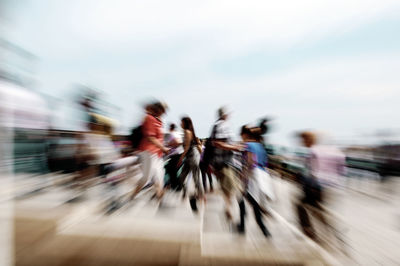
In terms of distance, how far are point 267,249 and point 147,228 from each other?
85 cm

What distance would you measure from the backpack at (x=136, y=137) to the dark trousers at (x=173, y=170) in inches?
37.8

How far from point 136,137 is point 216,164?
4.55 feet

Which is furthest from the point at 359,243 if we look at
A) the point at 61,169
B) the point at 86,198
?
the point at 61,169

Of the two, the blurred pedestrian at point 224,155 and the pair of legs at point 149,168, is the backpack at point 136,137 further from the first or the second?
the blurred pedestrian at point 224,155

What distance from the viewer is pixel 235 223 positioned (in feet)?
16.5

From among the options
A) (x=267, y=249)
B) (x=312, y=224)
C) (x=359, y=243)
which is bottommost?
(x=359, y=243)

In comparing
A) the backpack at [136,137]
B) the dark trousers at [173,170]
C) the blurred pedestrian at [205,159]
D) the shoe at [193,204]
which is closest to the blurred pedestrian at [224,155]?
the blurred pedestrian at [205,159]

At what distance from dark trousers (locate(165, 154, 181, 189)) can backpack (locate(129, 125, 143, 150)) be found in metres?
0.96

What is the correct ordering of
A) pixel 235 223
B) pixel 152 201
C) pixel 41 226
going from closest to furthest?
pixel 41 226 < pixel 235 223 < pixel 152 201

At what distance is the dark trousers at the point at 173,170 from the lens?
624 centimetres

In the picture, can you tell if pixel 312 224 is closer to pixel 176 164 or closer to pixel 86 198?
pixel 176 164

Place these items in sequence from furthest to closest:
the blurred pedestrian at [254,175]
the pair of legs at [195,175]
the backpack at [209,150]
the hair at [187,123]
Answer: the pair of legs at [195,175] → the hair at [187,123] → the backpack at [209,150] → the blurred pedestrian at [254,175]

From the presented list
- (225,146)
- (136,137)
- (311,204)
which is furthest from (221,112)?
(311,204)

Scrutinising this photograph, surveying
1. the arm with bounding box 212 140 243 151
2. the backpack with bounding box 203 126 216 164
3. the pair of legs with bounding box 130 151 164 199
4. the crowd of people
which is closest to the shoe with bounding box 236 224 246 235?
Result: the crowd of people
